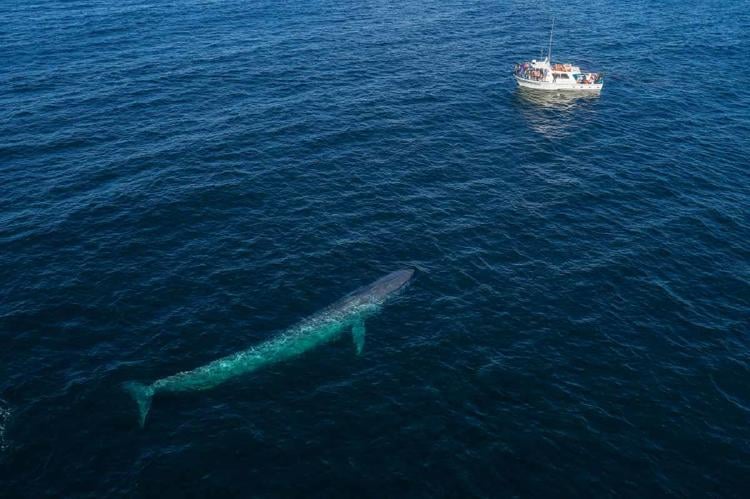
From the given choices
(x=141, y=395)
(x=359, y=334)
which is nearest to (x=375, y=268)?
(x=359, y=334)

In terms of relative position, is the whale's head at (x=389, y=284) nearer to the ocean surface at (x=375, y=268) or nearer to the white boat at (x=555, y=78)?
the ocean surface at (x=375, y=268)

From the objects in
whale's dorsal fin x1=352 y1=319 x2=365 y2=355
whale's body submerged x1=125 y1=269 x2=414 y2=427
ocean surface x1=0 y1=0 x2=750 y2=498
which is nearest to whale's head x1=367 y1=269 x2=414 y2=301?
whale's body submerged x1=125 y1=269 x2=414 y2=427

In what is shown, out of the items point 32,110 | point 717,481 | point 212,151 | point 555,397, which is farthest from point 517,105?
point 32,110

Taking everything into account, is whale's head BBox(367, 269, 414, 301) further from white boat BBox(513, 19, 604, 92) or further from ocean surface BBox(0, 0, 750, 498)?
white boat BBox(513, 19, 604, 92)

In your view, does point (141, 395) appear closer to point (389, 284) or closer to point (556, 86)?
Answer: point (389, 284)

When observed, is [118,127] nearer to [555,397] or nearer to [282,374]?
[282,374]

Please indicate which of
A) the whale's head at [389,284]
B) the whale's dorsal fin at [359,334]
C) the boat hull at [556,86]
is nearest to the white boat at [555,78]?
the boat hull at [556,86]

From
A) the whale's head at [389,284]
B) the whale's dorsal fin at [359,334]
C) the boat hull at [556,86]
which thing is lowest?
the whale's dorsal fin at [359,334]
